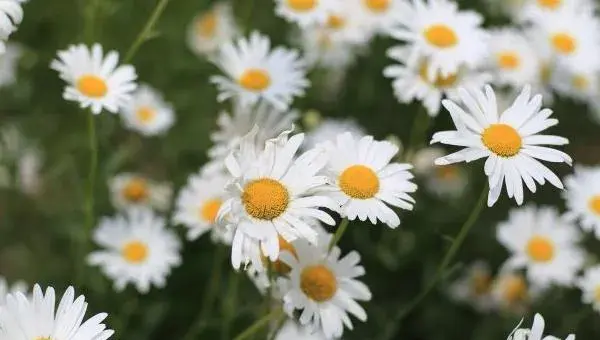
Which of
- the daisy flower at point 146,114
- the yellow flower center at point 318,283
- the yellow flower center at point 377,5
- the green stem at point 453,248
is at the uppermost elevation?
the yellow flower center at point 377,5

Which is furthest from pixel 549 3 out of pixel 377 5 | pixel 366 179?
pixel 366 179

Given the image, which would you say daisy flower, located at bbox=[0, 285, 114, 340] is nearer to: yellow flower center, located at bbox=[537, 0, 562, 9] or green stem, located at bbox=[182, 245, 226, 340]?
green stem, located at bbox=[182, 245, 226, 340]

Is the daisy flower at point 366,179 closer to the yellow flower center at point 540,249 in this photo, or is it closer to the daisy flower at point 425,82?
the daisy flower at point 425,82

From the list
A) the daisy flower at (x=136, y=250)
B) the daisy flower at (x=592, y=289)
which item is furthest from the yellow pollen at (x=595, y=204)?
the daisy flower at (x=136, y=250)

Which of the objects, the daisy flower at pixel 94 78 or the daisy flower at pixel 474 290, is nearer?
the daisy flower at pixel 94 78

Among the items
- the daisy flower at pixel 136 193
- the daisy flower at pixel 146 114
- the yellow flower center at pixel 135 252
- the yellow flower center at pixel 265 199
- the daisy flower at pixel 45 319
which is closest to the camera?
the daisy flower at pixel 45 319

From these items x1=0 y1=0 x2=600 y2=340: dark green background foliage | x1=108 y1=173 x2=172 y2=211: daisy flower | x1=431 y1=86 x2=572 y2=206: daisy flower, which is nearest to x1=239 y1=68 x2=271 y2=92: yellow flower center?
x1=0 y1=0 x2=600 y2=340: dark green background foliage
